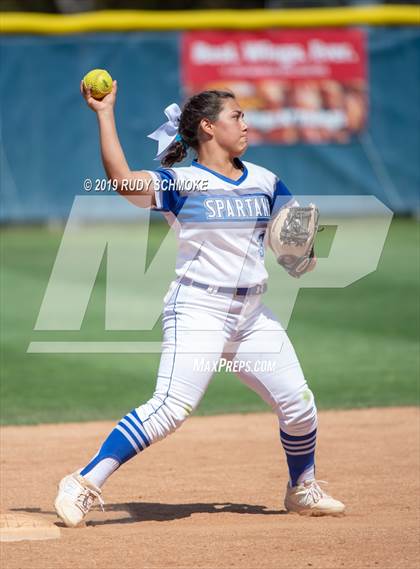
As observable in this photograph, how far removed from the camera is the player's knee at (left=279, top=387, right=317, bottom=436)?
18.0ft

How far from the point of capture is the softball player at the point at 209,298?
17.2 feet

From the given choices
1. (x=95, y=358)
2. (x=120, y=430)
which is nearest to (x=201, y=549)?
(x=120, y=430)

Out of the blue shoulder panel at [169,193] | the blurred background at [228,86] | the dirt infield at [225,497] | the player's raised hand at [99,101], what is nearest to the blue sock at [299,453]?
the dirt infield at [225,497]

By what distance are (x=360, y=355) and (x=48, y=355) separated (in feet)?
9.10

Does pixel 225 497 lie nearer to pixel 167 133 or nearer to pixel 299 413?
pixel 299 413

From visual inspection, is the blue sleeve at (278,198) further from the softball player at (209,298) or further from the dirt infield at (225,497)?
the dirt infield at (225,497)

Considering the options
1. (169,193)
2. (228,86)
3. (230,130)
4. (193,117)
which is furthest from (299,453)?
(228,86)

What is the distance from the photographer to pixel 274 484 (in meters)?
6.38

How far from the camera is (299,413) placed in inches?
218

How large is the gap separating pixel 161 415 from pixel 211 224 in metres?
0.92

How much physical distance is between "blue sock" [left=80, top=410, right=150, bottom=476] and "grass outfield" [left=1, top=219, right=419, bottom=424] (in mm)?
2881

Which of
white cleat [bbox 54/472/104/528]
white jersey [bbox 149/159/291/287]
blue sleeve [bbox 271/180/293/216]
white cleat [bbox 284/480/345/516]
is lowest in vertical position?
white cleat [bbox 54/472/104/528]

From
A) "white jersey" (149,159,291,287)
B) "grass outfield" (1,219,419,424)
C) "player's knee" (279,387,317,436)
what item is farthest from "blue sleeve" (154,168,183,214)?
"grass outfield" (1,219,419,424)

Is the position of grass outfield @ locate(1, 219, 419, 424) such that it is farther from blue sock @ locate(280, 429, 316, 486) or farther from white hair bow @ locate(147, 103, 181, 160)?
white hair bow @ locate(147, 103, 181, 160)
